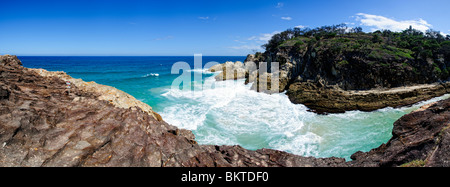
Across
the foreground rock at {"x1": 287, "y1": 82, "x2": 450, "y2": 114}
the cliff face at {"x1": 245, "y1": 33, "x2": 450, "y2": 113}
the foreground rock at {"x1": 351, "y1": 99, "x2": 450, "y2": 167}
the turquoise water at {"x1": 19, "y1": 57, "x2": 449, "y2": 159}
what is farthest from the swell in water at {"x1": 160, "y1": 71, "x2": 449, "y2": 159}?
the foreground rock at {"x1": 351, "y1": 99, "x2": 450, "y2": 167}

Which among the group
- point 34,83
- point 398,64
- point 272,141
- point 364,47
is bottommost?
point 272,141

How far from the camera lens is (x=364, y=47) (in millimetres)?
22109

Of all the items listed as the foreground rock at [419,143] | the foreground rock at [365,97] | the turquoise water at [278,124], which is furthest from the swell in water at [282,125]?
the foreground rock at [419,143]

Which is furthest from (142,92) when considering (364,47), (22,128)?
(364,47)

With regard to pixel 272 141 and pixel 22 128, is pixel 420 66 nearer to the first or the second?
pixel 272 141

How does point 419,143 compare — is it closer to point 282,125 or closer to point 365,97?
point 282,125

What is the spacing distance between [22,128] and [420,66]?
3070cm

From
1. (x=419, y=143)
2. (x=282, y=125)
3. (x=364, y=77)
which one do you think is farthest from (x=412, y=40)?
(x=419, y=143)

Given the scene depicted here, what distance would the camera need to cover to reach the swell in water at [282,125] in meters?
12.3

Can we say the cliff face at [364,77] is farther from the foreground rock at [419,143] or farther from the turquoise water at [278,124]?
the foreground rock at [419,143]

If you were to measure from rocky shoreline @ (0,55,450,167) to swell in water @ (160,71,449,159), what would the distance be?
196 inches

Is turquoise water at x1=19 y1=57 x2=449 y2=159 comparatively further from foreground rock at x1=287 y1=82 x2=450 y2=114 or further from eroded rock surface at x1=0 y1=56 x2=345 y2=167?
eroded rock surface at x1=0 y1=56 x2=345 y2=167

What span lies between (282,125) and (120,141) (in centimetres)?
1209
